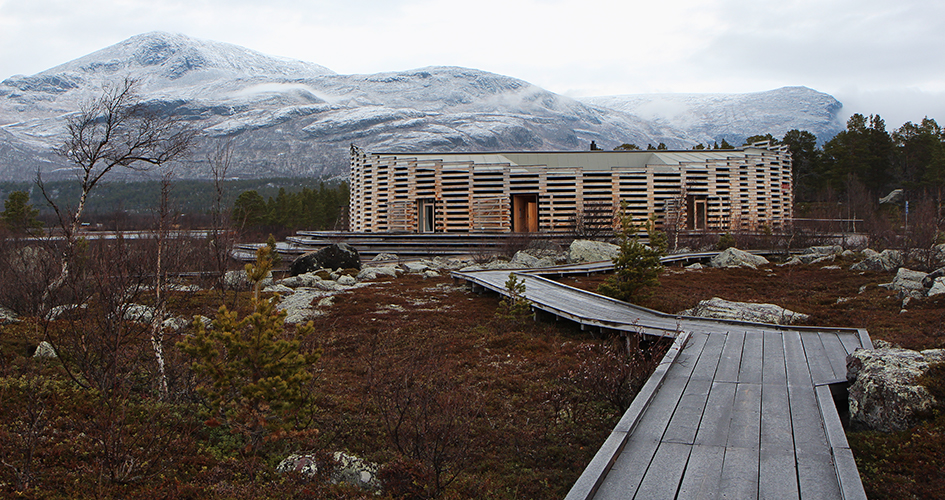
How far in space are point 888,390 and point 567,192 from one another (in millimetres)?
35120

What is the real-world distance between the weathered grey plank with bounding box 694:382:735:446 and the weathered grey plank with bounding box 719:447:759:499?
0.28 metres

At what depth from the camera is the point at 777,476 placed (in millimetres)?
5332

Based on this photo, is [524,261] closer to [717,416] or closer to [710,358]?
[710,358]

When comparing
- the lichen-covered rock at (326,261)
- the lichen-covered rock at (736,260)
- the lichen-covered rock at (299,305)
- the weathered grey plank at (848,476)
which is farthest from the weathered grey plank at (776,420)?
the lichen-covered rock at (326,261)

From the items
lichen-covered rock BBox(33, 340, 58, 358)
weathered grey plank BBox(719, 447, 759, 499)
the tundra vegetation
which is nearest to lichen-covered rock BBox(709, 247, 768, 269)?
the tundra vegetation

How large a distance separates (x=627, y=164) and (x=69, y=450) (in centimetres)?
4610

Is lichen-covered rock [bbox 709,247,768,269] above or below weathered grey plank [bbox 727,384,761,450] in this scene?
above

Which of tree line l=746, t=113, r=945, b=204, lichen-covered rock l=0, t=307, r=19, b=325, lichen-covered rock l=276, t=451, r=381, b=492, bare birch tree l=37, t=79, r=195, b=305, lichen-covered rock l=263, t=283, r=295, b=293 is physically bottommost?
lichen-covered rock l=276, t=451, r=381, b=492

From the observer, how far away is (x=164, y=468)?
6461 mm

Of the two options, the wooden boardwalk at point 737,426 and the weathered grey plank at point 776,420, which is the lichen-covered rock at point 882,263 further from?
the weathered grey plank at point 776,420

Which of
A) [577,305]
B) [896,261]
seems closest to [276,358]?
[577,305]

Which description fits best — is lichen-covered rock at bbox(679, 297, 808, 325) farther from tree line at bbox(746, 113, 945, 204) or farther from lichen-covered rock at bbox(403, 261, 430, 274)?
tree line at bbox(746, 113, 945, 204)

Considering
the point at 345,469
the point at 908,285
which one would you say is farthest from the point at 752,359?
the point at 908,285

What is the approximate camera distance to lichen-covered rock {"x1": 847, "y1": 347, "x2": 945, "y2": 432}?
7.06m
